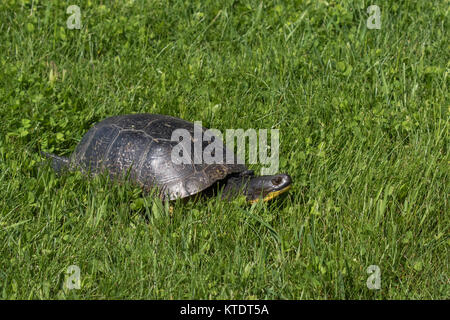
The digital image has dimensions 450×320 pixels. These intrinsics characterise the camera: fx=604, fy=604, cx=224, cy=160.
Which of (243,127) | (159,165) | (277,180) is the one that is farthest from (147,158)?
(243,127)

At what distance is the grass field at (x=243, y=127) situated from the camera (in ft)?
11.6

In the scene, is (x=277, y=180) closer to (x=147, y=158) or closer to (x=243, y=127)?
(x=147, y=158)

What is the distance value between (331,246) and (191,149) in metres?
1.24

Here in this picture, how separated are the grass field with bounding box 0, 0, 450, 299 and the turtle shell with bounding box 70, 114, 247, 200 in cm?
13

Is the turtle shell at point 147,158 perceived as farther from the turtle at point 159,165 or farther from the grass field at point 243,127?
the grass field at point 243,127

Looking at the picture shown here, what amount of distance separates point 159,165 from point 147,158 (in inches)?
4.1

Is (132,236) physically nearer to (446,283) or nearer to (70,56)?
(446,283)

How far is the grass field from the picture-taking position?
353 cm

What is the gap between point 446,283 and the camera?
357cm

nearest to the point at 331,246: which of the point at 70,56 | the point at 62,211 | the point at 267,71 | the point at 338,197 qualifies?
the point at 338,197

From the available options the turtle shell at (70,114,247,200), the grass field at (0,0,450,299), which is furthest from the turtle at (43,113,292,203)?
the grass field at (0,0,450,299)

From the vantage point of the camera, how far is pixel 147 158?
13.9 feet

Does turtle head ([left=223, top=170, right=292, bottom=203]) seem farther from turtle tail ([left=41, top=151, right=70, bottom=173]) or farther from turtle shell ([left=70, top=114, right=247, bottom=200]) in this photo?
turtle tail ([left=41, top=151, right=70, bottom=173])

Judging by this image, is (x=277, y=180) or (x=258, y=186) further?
(x=258, y=186)
